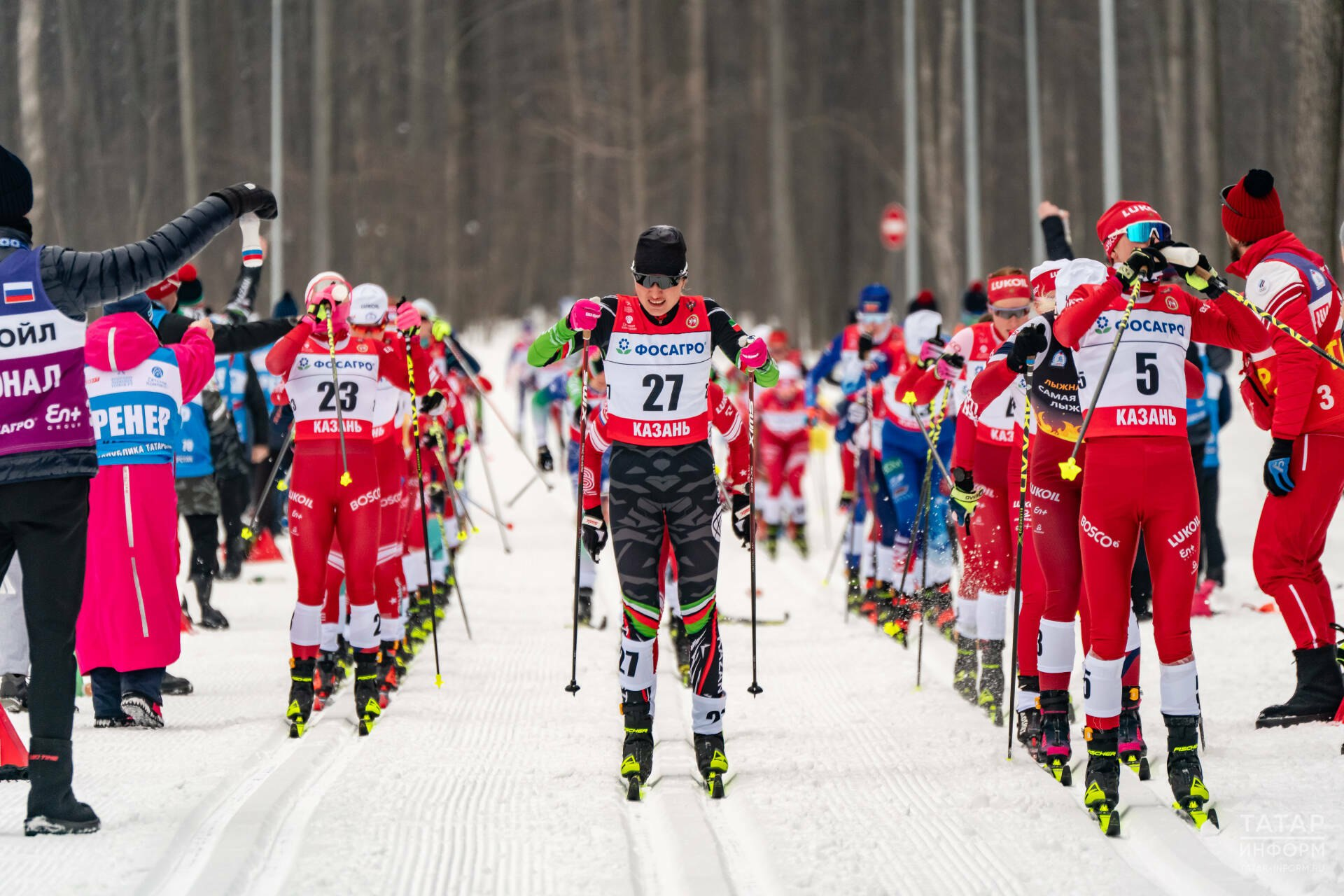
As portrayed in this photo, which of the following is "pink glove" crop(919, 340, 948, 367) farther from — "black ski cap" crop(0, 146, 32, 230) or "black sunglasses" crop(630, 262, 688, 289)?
"black ski cap" crop(0, 146, 32, 230)

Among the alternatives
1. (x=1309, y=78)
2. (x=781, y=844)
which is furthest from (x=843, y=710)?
(x=1309, y=78)

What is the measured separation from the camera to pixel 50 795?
536 centimetres

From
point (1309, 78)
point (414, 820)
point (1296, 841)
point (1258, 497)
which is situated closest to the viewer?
point (1296, 841)

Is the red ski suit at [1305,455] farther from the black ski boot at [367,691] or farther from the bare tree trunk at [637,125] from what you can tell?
the bare tree trunk at [637,125]

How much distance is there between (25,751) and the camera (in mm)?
6504

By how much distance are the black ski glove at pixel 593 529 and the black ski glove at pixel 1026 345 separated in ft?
6.86

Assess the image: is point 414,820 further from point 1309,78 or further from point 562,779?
point 1309,78

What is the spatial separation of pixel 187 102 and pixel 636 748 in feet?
49.6

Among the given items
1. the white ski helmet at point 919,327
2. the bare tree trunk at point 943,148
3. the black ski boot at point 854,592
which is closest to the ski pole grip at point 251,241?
the white ski helmet at point 919,327

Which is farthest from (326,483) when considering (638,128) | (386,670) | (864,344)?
(638,128)

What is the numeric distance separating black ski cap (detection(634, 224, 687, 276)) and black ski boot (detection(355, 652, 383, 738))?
111 inches

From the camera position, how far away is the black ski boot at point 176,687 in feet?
27.9

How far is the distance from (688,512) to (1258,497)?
1227cm

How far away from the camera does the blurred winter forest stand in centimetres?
1453
